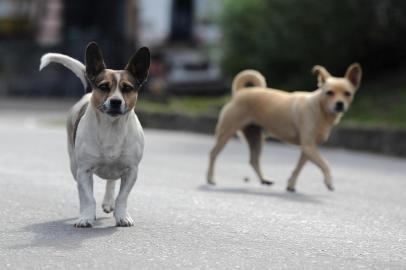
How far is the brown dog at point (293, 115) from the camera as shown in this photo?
12.2m

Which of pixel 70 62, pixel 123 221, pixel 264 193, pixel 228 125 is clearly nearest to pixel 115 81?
pixel 123 221

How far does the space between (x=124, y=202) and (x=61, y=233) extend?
637mm

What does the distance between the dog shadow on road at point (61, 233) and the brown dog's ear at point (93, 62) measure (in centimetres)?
112

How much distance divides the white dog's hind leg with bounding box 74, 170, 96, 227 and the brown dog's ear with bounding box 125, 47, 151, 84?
82cm

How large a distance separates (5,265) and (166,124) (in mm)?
17950

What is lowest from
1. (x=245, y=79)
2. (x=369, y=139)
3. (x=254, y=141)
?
(x=369, y=139)

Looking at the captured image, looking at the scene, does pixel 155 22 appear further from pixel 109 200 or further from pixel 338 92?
pixel 109 200

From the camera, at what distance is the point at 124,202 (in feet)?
27.3

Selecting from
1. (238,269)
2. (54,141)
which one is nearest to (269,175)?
(54,141)

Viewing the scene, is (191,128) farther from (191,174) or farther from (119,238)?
(119,238)

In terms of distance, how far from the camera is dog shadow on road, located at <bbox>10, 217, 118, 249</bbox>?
736cm

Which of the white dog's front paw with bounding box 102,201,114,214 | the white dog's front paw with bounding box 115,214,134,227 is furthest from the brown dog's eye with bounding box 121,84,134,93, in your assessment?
the white dog's front paw with bounding box 102,201,114,214

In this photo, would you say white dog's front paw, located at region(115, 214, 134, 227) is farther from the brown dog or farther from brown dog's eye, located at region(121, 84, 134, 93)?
the brown dog

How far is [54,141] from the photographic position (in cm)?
1889
